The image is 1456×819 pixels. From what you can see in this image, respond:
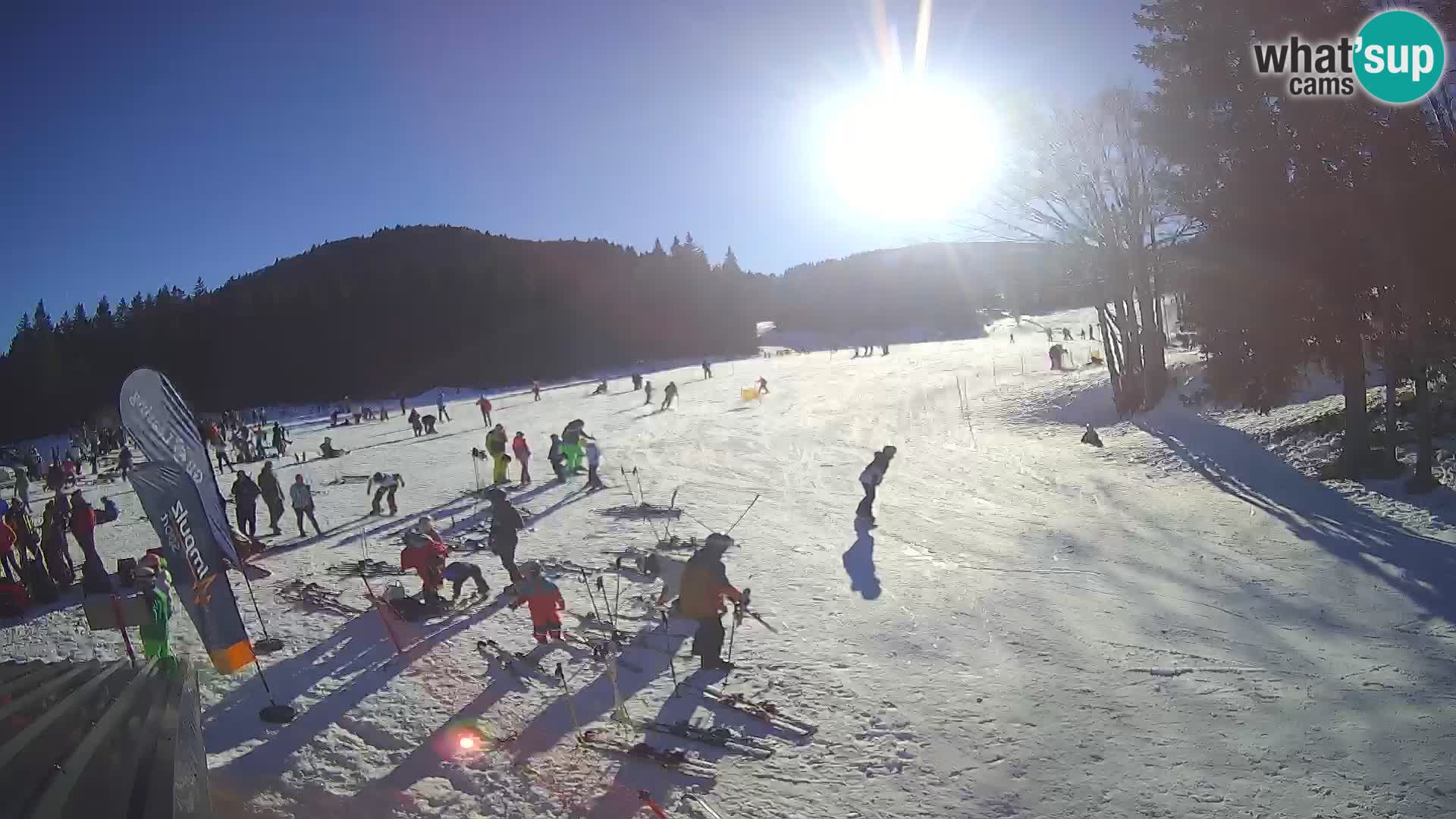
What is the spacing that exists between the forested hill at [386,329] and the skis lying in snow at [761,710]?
219 ft

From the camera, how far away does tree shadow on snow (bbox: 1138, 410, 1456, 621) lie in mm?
8734

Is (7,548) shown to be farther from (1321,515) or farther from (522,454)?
(1321,515)

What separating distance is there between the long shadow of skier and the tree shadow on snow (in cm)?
585

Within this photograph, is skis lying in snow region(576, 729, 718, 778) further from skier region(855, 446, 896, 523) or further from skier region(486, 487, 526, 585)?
skier region(855, 446, 896, 523)

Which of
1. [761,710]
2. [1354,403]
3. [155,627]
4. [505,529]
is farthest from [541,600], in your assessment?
[1354,403]

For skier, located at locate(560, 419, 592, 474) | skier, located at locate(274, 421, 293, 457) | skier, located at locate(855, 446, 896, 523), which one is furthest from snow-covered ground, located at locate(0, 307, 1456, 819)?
skier, located at locate(274, 421, 293, 457)

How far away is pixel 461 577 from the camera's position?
9.15 metres

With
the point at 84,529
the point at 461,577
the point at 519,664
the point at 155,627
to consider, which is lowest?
the point at 519,664

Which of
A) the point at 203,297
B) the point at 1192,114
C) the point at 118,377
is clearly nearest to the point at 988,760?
the point at 1192,114

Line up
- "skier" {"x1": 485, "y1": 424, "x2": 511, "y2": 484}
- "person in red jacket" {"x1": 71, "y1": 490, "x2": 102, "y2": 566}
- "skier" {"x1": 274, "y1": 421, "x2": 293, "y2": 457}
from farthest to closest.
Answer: "skier" {"x1": 274, "y1": 421, "x2": 293, "y2": 457} → "skier" {"x1": 485, "y1": 424, "x2": 511, "y2": 484} → "person in red jacket" {"x1": 71, "y1": 490, "x2": 102, "y2": 566}

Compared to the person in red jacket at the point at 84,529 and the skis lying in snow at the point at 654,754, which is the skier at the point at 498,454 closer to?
the person in red jacket at the point at 84,529

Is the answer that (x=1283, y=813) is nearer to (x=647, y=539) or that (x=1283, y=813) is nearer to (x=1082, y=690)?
(x=1082, y=690)

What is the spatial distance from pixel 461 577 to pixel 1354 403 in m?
14.3

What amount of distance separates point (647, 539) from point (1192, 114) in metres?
12.0
